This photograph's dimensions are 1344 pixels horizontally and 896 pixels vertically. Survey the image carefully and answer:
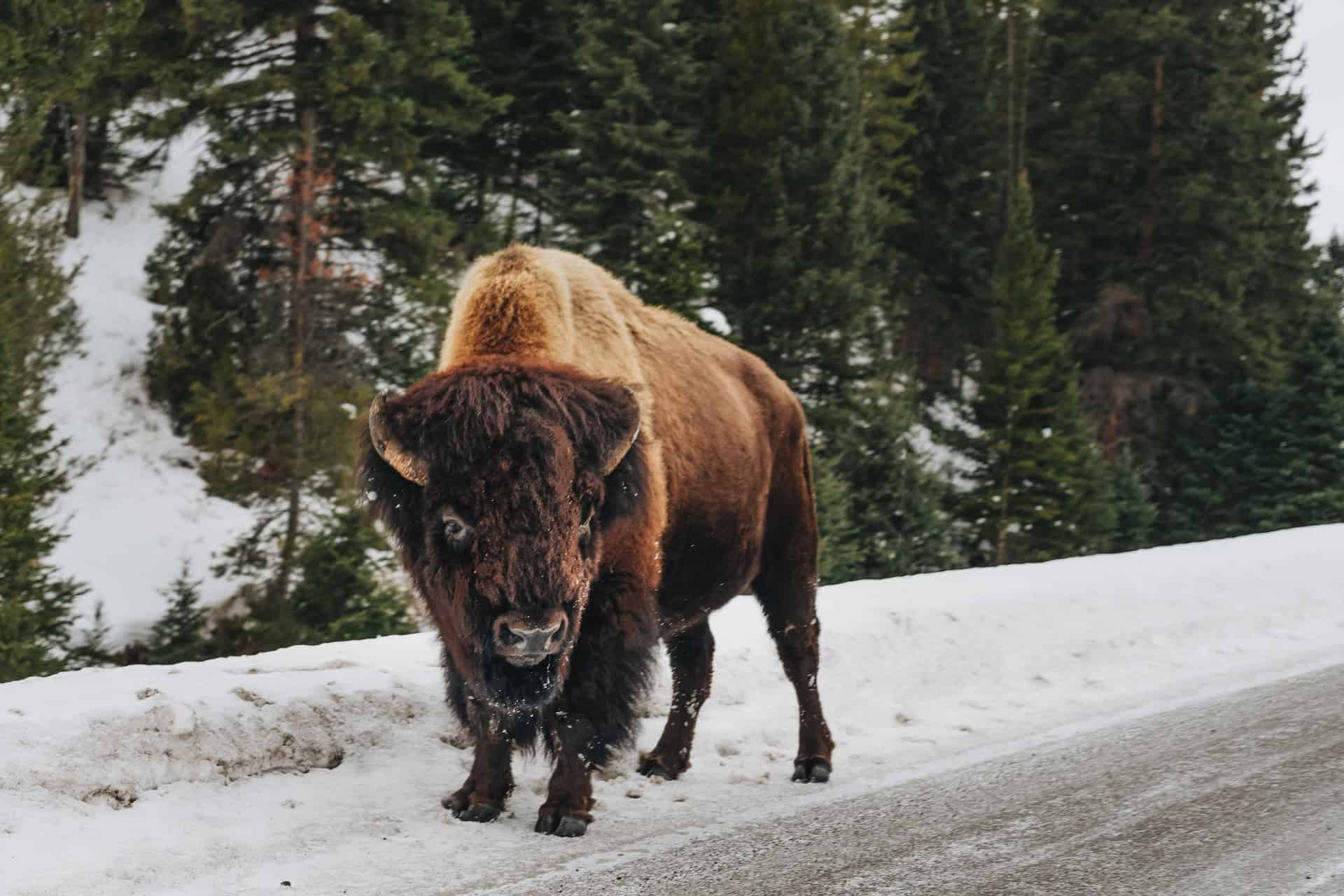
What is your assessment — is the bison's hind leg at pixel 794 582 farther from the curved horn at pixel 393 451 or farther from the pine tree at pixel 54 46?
the pine tree at pixel 54 46

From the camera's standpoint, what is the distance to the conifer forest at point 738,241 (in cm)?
1764

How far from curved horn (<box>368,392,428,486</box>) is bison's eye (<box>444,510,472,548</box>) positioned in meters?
0.17

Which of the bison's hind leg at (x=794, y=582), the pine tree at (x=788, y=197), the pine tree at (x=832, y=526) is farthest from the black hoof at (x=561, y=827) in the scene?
the pine tree at (x=788, y=197)

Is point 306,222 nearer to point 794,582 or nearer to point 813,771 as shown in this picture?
point 794,582

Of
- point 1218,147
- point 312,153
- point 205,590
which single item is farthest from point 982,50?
point 205,590

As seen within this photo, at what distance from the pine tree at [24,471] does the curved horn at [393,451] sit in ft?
32.5

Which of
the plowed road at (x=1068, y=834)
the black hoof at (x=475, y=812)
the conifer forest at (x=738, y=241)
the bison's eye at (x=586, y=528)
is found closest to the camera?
the plowed road at (x=1068, y=834)

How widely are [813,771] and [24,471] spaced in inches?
454

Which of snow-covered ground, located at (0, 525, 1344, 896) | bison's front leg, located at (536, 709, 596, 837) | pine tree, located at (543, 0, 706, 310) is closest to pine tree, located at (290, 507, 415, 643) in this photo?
pine tree, located at (543, 0, 706, 310)

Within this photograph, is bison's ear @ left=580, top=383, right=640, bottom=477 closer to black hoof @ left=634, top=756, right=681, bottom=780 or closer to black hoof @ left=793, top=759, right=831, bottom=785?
black hoof @ left=634, top=756, right=681, bottom=780

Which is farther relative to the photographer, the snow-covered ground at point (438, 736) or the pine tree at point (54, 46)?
the pine tree at point (54, 46)

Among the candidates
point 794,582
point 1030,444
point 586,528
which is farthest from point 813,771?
point 1030,444

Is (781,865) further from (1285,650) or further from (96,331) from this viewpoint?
(96,331)

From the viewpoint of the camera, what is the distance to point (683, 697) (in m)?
6.42
